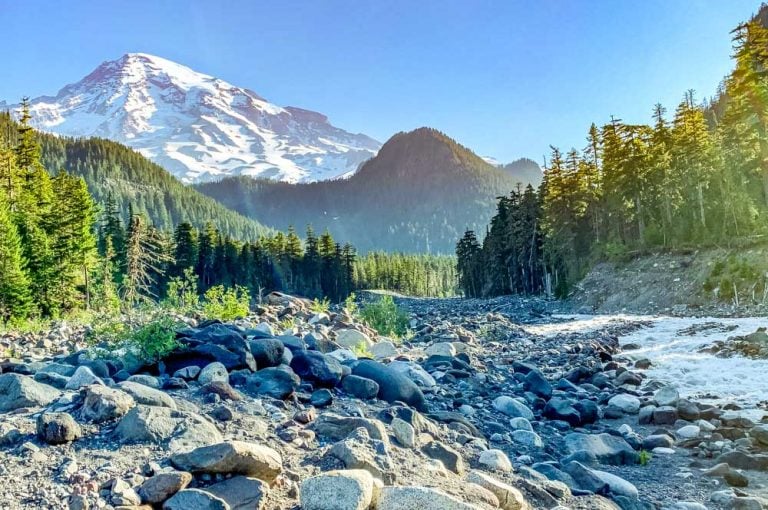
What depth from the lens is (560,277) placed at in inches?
2138

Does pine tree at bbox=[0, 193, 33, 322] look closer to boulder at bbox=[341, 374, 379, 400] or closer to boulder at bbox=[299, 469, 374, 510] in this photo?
boulder at bbox=[341, 374, 379, 400]

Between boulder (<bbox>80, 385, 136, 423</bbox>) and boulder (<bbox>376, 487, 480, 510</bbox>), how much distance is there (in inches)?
116

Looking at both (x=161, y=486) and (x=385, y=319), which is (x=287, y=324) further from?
(x=161, y=486)

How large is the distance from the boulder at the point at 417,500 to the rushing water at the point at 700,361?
8.91m

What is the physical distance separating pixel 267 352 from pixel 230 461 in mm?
4409

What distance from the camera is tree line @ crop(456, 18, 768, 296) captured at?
3475 cm

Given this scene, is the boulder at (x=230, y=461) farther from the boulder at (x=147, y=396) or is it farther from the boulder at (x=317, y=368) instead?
the boulder at (x=317, y=368)

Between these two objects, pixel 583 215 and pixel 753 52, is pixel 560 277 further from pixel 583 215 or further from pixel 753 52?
pixel 753 52

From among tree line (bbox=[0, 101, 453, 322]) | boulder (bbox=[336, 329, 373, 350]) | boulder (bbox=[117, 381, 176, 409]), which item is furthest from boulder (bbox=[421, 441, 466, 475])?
→ tree line (bbox=[0, 101, 453, 322])

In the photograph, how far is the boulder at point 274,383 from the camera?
6.98 metres

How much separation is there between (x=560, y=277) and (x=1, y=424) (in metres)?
54.2

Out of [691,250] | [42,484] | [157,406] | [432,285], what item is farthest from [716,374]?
[432,285]

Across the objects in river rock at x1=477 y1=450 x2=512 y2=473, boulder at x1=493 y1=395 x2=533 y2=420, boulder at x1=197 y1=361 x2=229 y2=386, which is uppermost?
boulder at x1=197 y1=361 x2=229 y2=386

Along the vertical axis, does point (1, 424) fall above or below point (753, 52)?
below
